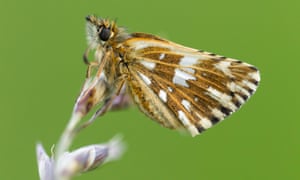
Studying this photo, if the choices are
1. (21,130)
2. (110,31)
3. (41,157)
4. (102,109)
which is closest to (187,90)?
(110,31)

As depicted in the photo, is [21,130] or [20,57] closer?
→ [21,130]

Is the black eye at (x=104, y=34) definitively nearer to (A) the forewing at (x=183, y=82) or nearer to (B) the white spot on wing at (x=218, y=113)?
(A) the forewing at (x=183, y=82)

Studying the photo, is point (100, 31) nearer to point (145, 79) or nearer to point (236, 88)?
point (145, 79)

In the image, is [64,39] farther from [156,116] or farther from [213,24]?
[156,116]

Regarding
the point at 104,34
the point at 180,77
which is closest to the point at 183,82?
the point at 180,77

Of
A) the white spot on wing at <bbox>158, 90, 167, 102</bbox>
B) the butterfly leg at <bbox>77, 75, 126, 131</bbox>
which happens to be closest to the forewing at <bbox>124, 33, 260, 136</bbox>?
the white spot on wing at <bbox>158, 90, 167, 102</bbox>

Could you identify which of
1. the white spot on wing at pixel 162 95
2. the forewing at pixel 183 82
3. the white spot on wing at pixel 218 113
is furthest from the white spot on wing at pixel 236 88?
the white spot on wing at pixel 162 95

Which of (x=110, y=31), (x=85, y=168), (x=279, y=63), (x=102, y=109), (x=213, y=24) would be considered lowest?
(x=85, y=168)
